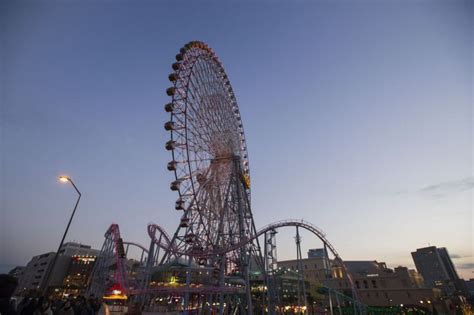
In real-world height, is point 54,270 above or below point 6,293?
above

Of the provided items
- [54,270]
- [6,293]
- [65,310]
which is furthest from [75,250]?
[6,293]

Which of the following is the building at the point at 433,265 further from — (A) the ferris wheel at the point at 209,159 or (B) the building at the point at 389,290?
(A) the ferris wheel at the point at 209,159

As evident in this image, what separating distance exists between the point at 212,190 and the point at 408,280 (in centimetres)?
5074

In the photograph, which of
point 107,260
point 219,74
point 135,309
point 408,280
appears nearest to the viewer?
point 135,309

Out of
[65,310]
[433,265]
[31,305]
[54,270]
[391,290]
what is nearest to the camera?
[31,305]

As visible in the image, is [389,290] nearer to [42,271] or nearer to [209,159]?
[209,159]

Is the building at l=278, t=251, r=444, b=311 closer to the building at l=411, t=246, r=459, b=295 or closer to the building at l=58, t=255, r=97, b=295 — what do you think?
the building at l=58, t=255, r=97, b=295

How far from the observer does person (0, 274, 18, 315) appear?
430 cm

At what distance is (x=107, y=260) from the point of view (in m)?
39.7

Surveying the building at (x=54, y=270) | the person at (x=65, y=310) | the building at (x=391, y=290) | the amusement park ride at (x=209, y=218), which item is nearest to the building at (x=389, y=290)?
the building at (x=391, y=290)

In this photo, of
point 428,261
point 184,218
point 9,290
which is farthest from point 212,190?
point 428,261

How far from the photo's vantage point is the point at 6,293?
173 inches

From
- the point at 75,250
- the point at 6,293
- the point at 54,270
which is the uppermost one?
the point at 75,250

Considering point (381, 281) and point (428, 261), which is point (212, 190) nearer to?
point (381, 281)
